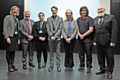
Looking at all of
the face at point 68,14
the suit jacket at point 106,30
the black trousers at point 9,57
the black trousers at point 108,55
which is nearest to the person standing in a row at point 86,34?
the face at point 68,14

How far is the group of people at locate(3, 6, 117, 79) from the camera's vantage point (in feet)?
16.2

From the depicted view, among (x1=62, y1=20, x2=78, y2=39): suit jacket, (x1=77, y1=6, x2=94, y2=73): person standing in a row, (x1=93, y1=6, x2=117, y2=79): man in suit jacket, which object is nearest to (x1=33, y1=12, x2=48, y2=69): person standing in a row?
(x1=62, y1=20, x2=78, y2=39): suit jacket

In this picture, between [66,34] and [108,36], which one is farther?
[66,34]

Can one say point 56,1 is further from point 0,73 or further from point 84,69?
point 0,73

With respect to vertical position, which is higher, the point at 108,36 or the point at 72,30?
the point at 72,30

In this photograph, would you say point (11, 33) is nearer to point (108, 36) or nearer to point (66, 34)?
point (66, 34)

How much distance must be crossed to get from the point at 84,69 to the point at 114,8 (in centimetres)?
407

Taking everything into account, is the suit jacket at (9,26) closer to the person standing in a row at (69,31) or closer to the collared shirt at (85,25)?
the person standing in a row at (69,31)

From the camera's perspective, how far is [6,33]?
5258mm

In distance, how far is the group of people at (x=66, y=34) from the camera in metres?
4.95

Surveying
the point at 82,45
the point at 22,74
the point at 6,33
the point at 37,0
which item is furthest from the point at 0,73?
the point at 37,0

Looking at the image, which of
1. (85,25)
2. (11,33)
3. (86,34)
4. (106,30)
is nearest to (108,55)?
(106,30)

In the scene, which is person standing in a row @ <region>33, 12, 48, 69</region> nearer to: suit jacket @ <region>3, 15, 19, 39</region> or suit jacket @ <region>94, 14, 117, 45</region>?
suit jacket @ <region>3, 15, 19, 39</region>

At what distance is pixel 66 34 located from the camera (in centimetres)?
562
